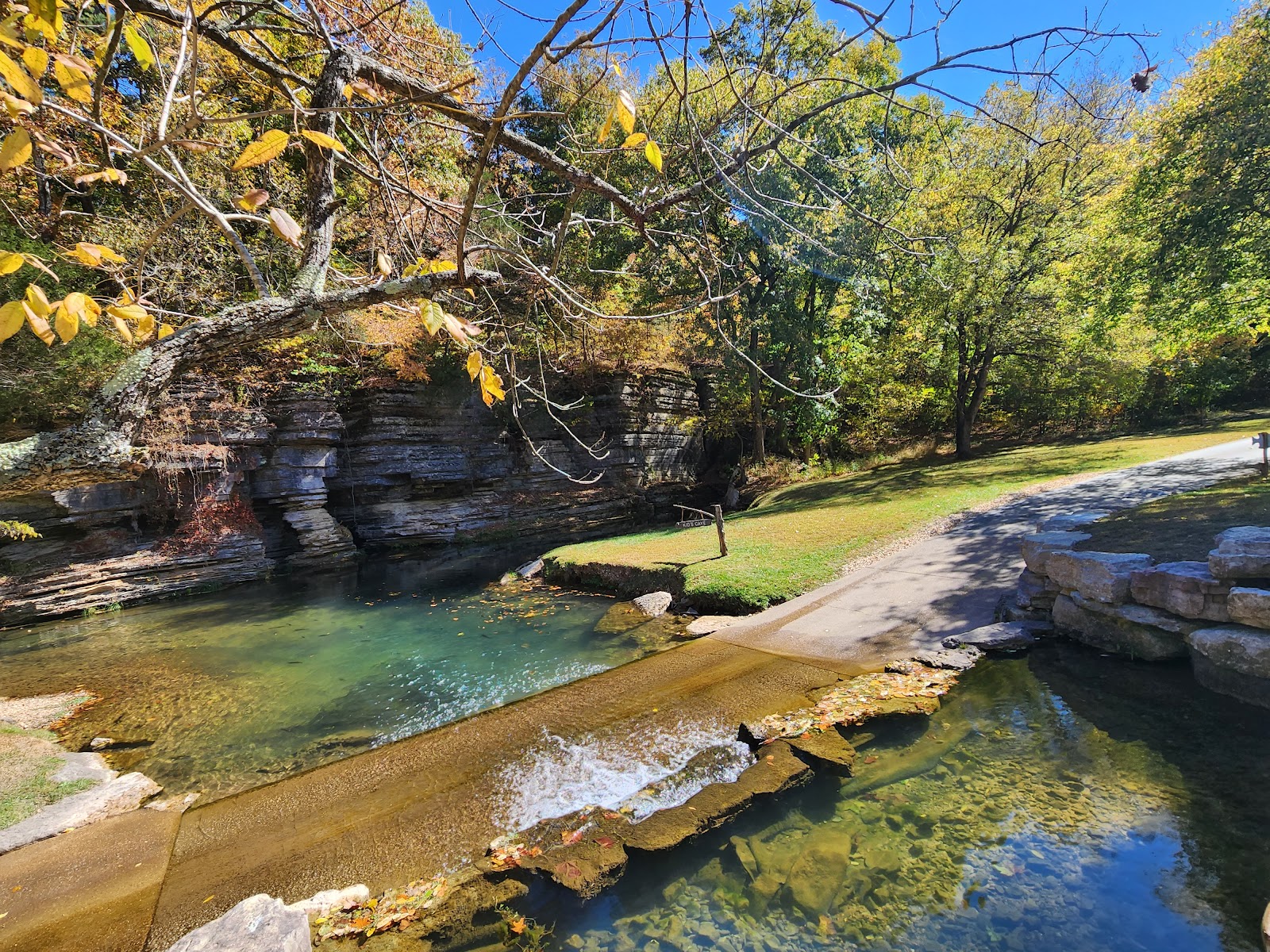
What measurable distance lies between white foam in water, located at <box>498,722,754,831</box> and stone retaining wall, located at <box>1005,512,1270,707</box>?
400 centimetres

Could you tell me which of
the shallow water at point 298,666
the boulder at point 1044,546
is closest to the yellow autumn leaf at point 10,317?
the shallow water at point 298,666

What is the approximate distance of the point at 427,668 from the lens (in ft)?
25.5

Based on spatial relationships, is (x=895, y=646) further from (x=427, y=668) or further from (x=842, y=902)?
(x=427, y=668)

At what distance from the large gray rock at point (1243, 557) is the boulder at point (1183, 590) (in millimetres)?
142

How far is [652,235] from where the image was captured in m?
3.09

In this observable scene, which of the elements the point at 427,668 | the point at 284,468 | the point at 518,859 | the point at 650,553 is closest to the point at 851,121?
the point at 650,553

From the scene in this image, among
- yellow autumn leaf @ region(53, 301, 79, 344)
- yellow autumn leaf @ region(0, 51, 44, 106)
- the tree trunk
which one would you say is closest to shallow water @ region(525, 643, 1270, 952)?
yellow autumn leaf @ region(53, 301, 79, 344)

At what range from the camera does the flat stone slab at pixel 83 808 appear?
438 centimetres

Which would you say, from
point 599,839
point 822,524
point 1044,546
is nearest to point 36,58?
point 599,839

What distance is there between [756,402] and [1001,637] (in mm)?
14217

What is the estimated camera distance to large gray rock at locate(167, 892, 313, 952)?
Result: 2.71 m

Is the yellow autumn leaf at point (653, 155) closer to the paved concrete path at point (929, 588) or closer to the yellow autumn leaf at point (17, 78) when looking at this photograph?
the yellow autumn leaf at point (17, 78)

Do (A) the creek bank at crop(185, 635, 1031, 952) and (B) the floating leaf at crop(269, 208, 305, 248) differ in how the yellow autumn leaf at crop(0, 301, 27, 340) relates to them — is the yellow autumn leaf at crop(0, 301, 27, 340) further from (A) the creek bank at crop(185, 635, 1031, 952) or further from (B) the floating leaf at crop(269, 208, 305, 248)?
(A) the creek bank at crop(185, 635, 1031, 952)

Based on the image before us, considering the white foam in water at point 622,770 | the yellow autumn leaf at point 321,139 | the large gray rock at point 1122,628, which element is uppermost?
the yellow autumn leaf at point 321,139
